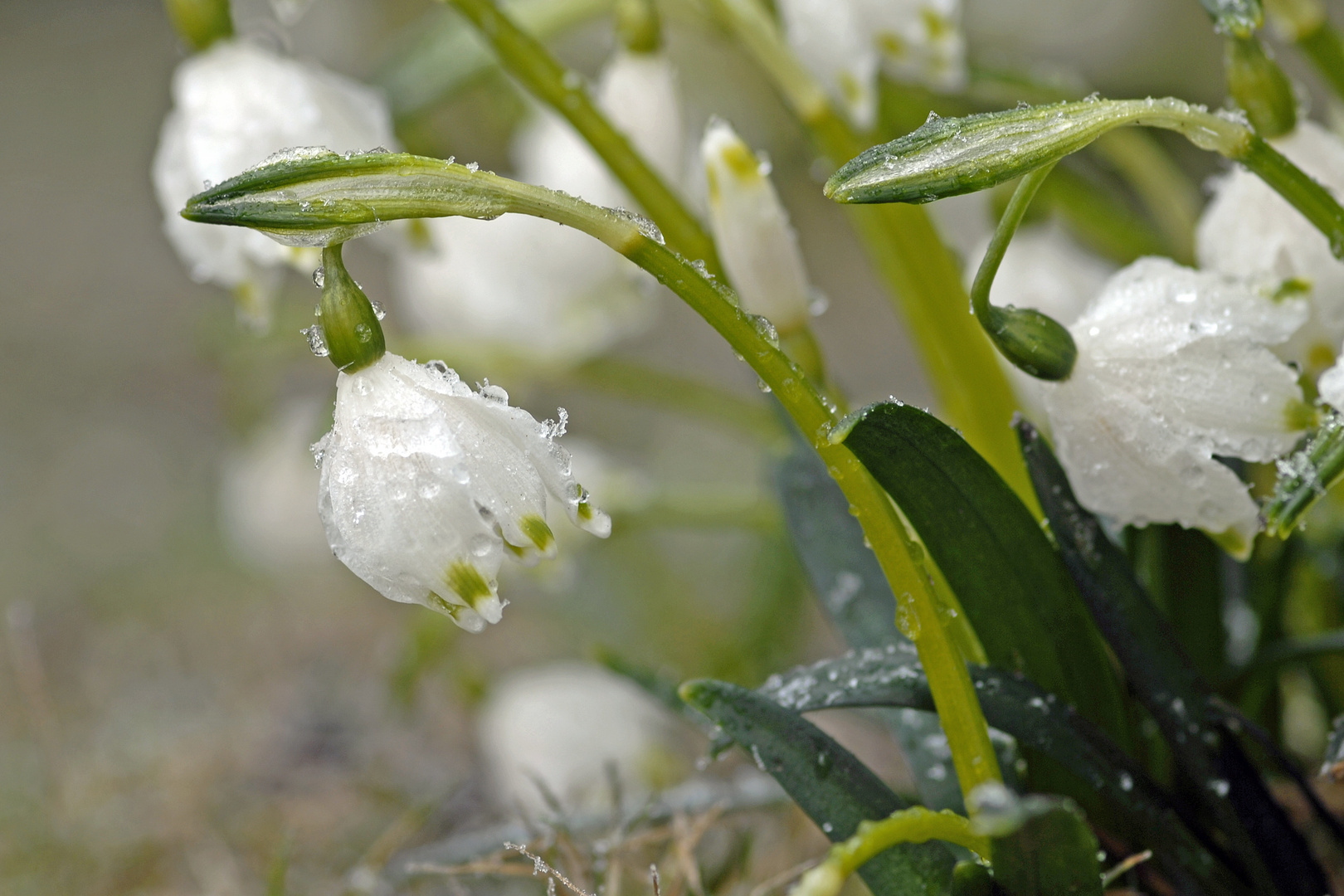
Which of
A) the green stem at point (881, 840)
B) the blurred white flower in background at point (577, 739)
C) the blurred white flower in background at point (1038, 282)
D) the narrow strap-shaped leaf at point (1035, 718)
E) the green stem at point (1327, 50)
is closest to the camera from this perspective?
the green stem at point (881, 840)

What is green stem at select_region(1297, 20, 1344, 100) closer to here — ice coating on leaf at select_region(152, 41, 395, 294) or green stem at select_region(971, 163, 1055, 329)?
green stem at select_region(971, 163, 1055, 329)

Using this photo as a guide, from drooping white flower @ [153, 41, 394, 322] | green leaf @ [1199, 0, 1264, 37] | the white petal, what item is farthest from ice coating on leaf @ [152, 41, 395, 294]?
green leaf @ [1199, 0, 1264, 37]

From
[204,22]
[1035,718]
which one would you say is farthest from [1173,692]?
[204,22]

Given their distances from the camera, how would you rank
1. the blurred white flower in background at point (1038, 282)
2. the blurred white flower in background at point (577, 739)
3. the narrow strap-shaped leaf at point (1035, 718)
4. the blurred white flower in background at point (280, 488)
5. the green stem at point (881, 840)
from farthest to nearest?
1. the blurred white flower in background at point (280, 488)
2. the blurred white flower in background at point (577, 739)
3. the blurred white flower in background at point (1038, 282)
4. the narrow strap-shaped leaf at point (1035, 718)
5. the green stem at point (881, 840)

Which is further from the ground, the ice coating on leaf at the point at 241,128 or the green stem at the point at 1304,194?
the ice coating on leaf at the point at 241,128

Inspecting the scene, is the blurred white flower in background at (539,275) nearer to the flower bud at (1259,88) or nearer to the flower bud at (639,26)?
the flower bud at (639,26)

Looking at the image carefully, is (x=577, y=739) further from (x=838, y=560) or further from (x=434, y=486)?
(x=434, y=486)

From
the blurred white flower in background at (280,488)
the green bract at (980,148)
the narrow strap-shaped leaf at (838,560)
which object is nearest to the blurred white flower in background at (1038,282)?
the narrow strap-shaped leaf at (838,560)

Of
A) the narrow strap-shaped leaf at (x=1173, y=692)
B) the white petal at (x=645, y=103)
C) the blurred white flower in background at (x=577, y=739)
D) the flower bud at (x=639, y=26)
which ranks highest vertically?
the flower bud at (x=639, y=26)
